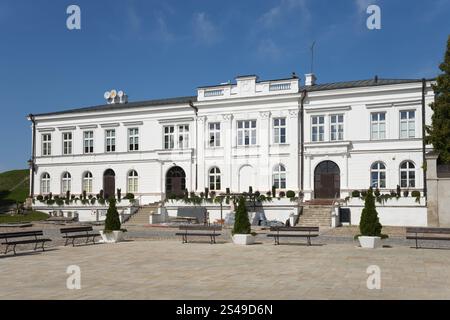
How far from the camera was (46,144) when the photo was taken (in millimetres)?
47000

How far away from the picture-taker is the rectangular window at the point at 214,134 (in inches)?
1587

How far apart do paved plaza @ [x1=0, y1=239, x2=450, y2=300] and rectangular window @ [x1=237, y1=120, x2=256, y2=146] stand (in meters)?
19.5

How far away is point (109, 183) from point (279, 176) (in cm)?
1515

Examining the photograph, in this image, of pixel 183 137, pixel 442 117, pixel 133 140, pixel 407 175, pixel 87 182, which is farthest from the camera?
pixel 87 182

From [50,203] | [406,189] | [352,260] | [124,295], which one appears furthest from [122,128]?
[124,295]

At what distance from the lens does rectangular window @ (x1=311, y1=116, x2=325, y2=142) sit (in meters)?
37.3

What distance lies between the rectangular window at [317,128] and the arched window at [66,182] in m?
22.0

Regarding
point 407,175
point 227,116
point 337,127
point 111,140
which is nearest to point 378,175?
point 407,175

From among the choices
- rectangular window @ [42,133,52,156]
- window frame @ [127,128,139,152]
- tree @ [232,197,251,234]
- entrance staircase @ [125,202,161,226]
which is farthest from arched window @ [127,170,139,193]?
tree @ [232,197,251,234]

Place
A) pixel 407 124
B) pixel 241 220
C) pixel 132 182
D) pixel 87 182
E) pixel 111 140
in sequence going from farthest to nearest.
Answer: pixel 87 182, pixel 111 140, pixel 132 182, pixel 407 124, pixel 241 220

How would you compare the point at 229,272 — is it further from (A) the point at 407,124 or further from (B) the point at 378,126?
(A) the point at 407,124

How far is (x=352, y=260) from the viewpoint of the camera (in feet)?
51.9

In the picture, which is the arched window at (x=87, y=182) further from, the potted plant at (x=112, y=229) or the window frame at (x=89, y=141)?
the potted plant at (x=112, y=229)

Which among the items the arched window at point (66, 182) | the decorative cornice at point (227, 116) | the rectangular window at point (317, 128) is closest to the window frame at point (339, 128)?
the rectangular window at point (317, 128)
